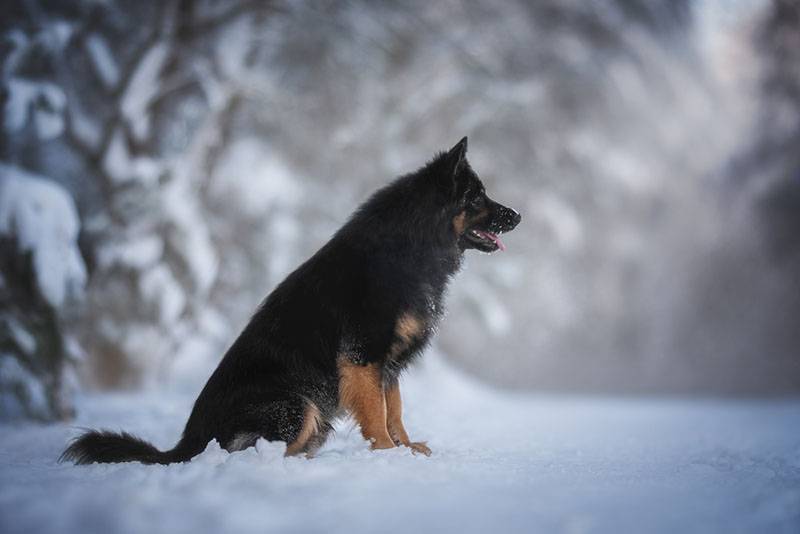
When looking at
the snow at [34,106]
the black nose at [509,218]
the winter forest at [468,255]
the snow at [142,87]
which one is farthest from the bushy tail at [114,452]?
the snow at [142,87]

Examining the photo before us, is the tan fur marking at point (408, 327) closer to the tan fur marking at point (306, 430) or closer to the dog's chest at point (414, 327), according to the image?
the dog's chest at point (414, 327)

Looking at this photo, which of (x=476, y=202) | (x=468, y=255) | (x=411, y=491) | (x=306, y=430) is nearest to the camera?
(x=411, y=491)

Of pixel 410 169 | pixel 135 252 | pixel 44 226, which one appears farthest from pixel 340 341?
pixel 410 169

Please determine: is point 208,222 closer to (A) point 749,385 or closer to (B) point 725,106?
(B) point 725,106

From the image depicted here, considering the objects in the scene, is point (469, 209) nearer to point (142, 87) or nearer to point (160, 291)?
point (142, 87)

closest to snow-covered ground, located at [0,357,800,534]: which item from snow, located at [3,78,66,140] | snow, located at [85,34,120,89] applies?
snow, located at [3,78,66,140]

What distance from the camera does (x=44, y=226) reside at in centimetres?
577

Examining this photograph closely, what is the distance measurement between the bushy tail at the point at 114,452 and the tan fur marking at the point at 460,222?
2.01 metres

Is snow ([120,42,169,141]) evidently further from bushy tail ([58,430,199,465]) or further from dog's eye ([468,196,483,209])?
dog's eye ([468,196,483,209])

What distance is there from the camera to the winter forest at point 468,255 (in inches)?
136

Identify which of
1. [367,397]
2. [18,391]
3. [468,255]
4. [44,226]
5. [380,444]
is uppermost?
[468,255]

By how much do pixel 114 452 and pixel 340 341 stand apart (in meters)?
1.38

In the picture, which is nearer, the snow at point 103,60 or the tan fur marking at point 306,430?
the tan fur marking at point 306,430

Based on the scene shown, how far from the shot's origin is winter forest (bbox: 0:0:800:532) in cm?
345
